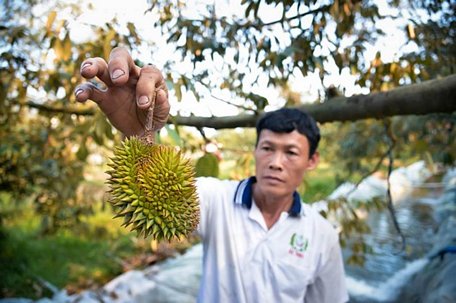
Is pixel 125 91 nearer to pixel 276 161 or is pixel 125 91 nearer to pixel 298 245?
pixel 276 161

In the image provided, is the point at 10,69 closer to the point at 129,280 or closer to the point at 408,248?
the point at 129,280

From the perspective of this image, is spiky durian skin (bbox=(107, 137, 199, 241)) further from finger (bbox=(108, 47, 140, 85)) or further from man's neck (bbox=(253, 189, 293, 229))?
man's neck (bbox=(253, 189, 293, 229))

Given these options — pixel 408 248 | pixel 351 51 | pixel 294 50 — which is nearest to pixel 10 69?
pixel 294 50

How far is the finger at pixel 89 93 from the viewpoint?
0.92m

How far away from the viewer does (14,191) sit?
11.3ft

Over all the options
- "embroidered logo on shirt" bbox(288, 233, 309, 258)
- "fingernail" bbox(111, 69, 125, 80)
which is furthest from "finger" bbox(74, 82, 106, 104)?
"embroidered logo on shirt" bbox(288, 233, 309, 258)

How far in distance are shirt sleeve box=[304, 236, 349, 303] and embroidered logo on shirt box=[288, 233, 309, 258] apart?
0.14 metres

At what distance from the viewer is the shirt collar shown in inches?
70.4

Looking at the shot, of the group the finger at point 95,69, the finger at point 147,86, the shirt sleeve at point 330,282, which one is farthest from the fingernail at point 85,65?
the shirt sleeve at point 330,282

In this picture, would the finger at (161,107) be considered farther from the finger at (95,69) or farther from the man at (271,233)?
the man at (271,233)

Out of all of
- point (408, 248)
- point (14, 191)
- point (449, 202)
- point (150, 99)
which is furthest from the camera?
point (449, 202)

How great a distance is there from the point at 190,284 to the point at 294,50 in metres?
2.60

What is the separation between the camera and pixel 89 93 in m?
0.97

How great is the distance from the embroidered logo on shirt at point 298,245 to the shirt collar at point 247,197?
4.3 inches
